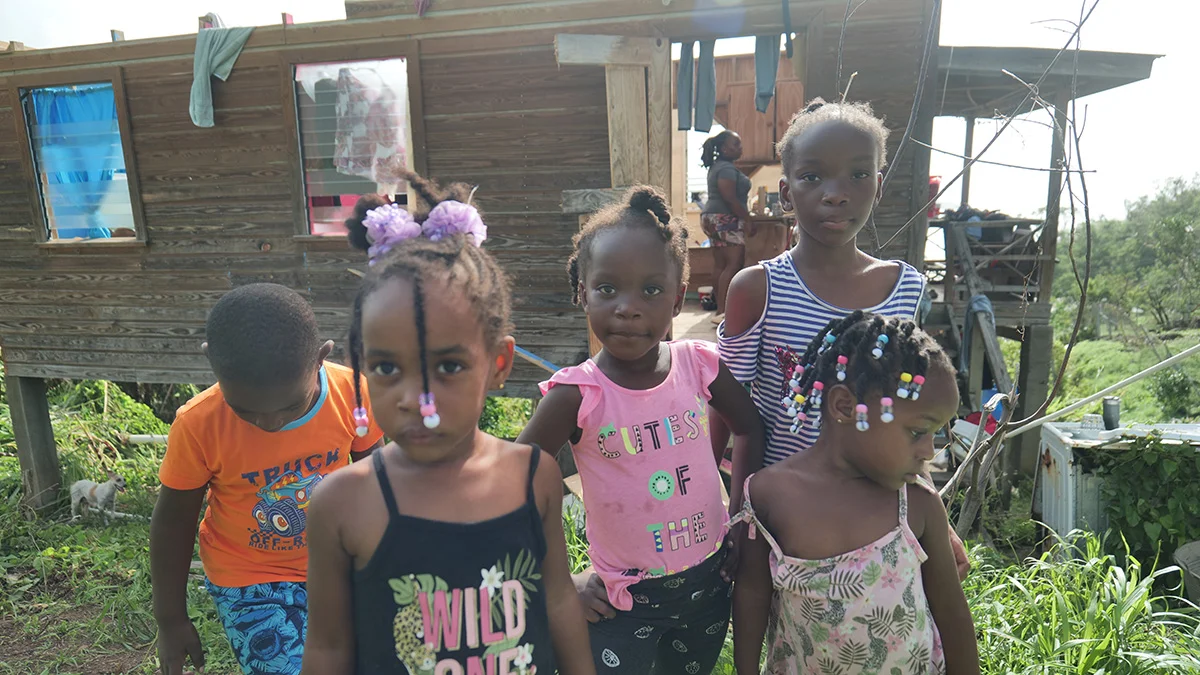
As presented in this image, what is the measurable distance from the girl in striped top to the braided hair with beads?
0.70 feet

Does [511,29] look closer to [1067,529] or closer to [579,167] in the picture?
[579,167]

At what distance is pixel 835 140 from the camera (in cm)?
181

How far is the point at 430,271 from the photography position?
130cm

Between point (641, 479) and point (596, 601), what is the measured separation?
12.7 inches

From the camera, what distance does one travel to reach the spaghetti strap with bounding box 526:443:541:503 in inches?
56.4

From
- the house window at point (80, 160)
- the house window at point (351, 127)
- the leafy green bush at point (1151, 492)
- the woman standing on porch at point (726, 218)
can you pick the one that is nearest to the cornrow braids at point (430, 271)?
the leafy green bush at point (1151, 492)

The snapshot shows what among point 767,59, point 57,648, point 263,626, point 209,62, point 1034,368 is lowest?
point 57,648

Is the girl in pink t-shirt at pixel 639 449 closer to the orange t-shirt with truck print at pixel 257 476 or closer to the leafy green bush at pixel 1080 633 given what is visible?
the orange t-shirt with truck print at pixel 257 476

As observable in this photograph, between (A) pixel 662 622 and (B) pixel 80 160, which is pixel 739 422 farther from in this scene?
(B) pixel 80 160

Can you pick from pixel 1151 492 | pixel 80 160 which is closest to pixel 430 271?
pixel 1151 492

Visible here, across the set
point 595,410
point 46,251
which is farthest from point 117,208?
point 595,410

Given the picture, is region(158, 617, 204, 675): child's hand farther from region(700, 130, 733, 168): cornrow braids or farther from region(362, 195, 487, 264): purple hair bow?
region(700, 130, 733, 168): cornrow braids

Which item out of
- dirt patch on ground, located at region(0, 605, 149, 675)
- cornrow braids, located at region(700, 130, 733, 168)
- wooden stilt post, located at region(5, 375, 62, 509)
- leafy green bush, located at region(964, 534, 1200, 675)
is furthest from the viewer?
wooden stilt post, located at region(5, 375, 62, 509)

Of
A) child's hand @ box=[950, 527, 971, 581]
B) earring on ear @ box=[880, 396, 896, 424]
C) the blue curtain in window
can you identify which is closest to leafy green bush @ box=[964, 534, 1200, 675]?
child's hand @ box=[950, 527, 971, 581]
